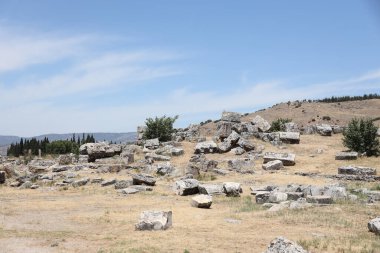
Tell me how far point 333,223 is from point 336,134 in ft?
99.8

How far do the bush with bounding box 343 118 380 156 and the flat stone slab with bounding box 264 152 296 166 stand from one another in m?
5.05

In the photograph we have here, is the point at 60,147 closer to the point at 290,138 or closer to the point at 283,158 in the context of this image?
the point at 290,138

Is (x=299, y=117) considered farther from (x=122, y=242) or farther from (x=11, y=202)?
(x=122, y=242)

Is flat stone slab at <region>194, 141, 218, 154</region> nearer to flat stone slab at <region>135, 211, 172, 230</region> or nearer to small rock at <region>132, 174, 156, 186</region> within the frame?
small rock at <region>132, 174, 156, 186</region>

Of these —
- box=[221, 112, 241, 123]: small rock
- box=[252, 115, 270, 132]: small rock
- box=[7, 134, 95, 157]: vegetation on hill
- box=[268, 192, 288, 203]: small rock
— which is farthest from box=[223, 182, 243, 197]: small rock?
box=[7, 134, 95, 157]: vegetation on hill

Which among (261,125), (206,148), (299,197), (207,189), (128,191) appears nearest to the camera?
(299,197)

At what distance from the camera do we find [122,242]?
11.5 m

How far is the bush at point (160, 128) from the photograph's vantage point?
4278 centimetres

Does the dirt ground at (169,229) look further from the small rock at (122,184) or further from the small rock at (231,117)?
the small rock at (231,117)

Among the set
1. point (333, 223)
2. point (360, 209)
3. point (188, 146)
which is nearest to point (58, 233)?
point (333, 223)

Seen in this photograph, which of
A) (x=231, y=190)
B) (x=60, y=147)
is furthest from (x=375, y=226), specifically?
(x=60, y=147)

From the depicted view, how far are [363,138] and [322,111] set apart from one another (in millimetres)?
57955

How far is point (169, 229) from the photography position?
1317cm

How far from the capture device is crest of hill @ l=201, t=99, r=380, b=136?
80.6 metres
